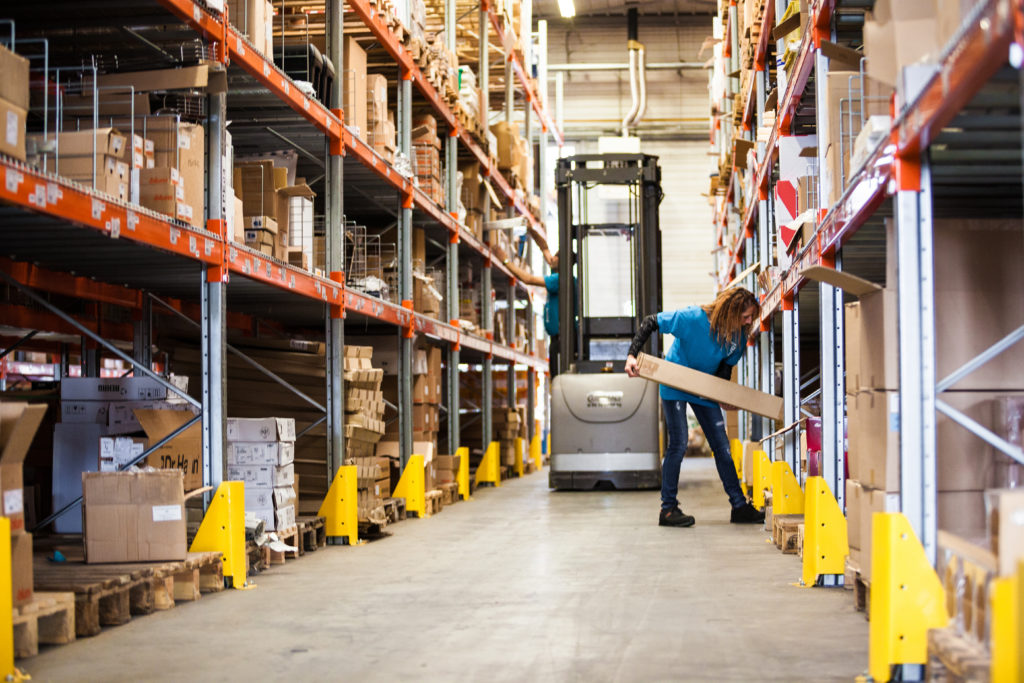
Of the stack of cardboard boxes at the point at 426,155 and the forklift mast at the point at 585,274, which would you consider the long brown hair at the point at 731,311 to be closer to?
the stack of cardboard boxes at the point at 426,155

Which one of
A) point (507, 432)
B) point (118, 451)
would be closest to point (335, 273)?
point (118, 451)

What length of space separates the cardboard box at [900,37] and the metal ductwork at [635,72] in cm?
2138

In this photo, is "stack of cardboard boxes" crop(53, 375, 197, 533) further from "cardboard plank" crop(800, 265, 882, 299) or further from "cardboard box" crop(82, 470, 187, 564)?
"cardboard plank" crop(800, 265, 882, 299)

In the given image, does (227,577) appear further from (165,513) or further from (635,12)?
(635,12)

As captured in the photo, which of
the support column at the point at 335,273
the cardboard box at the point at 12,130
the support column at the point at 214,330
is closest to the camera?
the cardboard box at the point at 12,130

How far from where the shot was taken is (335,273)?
846 centimetres

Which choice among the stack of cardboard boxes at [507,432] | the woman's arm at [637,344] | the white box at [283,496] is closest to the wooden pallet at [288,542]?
the white box at [283,496]

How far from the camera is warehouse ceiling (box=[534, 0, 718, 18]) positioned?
24.9 m

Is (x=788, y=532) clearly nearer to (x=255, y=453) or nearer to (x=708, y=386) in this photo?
(x=708, y=386)

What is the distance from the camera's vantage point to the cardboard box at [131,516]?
553 centimetres

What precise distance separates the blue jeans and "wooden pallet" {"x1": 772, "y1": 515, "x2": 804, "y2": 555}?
54.3 inches

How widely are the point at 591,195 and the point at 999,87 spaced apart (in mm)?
20588

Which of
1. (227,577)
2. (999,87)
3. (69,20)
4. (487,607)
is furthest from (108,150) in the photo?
(999,87)

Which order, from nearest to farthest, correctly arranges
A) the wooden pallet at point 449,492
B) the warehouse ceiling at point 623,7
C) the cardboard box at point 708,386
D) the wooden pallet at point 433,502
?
the cardboard box at point 708,386 < the wooden pallet at point 433,502 < the wooden pallet at point 449,492 < the warehouse ceiling at point 623,7
